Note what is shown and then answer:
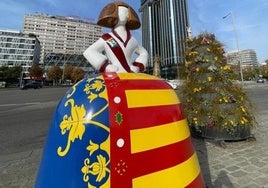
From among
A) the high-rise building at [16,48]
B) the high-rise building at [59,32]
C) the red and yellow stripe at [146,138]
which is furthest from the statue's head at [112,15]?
the high-rise building at [59,32]

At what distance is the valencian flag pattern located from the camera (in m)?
1.23

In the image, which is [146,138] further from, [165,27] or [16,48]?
[16,48]

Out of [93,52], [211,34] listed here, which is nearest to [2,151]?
[93,52]

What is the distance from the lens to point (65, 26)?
127125 millimetres

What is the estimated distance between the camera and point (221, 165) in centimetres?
353

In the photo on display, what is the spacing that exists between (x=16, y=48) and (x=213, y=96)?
110m

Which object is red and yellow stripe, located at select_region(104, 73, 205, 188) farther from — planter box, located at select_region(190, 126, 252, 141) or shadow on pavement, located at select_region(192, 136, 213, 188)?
planter box, located at select_region(190, 126, 252, 141)

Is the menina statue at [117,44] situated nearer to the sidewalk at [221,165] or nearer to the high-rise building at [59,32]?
the sidewalk at [221,165]

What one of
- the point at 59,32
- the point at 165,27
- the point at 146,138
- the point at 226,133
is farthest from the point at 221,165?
the point at 59,32

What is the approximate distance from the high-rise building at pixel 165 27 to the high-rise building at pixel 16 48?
5438cm

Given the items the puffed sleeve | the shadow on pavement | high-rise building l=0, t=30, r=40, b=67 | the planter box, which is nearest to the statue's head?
the puffed sleeve

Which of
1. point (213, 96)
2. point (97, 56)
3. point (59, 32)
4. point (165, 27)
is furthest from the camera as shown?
point (59, 32)

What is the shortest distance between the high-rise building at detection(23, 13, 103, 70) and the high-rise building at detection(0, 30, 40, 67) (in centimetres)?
1751

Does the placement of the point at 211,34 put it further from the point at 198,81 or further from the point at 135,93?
the point at 135,93
